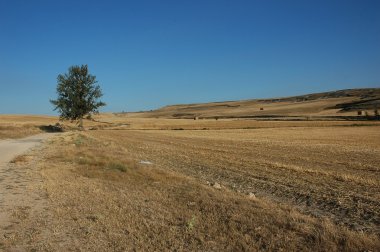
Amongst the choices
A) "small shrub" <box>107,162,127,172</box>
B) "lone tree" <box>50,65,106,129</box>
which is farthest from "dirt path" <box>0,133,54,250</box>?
"lone tree" <box>50,65,106,129</box>

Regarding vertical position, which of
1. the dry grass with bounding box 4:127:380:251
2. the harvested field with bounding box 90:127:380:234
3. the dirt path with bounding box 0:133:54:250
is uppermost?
the dirt path with bounding box 0:133:54:250

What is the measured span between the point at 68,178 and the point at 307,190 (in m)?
8.15

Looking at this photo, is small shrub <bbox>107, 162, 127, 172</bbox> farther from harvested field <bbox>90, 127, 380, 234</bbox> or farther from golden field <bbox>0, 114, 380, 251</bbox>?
harvested field <bbox>90, 127, 380, 234</bbox>

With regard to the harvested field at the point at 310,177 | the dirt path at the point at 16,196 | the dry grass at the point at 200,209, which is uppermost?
the dirt path at the point at 16,196

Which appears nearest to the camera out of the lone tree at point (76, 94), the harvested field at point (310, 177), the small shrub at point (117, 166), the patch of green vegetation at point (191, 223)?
the patch of green vegetation at point (191, 223)

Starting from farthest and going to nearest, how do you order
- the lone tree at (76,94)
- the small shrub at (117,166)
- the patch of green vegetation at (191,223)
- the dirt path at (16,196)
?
the lone tree at (76,94)
the small shrub at (117,166)
the dirt path at (16,196)
the patch of green vegetation at (191,223)

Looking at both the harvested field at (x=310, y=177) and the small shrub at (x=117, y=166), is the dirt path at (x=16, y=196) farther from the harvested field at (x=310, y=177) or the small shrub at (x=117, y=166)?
the harvested field at (x=310, y=177)

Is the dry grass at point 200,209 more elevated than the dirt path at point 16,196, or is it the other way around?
the dirt path at point 16,196

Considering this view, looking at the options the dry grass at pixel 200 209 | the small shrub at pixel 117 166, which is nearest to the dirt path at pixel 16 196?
the dry grass at pixel 200 209

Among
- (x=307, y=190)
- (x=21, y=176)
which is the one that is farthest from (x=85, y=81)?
(x=307, y=190)

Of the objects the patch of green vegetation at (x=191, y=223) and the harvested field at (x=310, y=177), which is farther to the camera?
the harvested field at (x=310, y=177)

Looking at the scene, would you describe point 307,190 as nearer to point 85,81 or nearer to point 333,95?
point 85,81

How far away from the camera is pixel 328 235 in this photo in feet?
25.6

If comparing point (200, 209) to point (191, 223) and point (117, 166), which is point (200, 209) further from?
point (117, 166)
